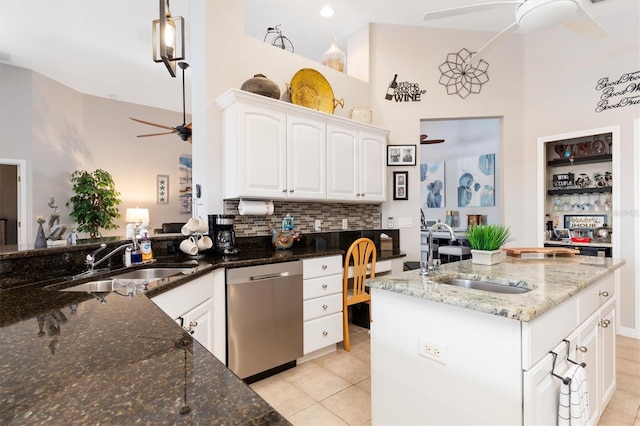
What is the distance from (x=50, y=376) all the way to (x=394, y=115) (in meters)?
3.99

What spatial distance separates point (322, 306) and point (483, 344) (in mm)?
1658

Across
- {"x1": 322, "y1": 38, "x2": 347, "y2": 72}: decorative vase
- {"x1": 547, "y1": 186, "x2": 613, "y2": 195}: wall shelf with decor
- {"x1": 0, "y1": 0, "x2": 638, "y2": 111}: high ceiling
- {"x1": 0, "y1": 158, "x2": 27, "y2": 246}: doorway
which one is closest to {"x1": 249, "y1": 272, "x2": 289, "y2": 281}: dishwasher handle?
{"x1": 322, "y1": 38, "x2": 347, "y2": 72}: decorative vase

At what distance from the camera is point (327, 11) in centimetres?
360

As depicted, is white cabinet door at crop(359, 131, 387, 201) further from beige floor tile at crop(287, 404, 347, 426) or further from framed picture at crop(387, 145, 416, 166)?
beige floor tile at crop(287, 404, 347, 426)

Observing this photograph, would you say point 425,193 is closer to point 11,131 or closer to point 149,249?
point 149,249

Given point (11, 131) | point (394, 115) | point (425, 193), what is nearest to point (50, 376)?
point (394, 115)

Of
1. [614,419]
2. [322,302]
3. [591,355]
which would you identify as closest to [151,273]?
[322,302]

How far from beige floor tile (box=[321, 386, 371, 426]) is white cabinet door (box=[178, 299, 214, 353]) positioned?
87 cm

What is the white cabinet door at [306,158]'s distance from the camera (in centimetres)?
295

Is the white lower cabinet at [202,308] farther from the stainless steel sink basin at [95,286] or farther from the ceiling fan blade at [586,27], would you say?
the ceiling fan blade at [586,27]

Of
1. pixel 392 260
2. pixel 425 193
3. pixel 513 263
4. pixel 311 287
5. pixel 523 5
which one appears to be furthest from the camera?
pixel 425 193

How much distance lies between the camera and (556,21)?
2.03 m

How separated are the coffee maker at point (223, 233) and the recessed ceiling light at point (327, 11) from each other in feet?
8.22

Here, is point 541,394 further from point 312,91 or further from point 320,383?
point 312,91
